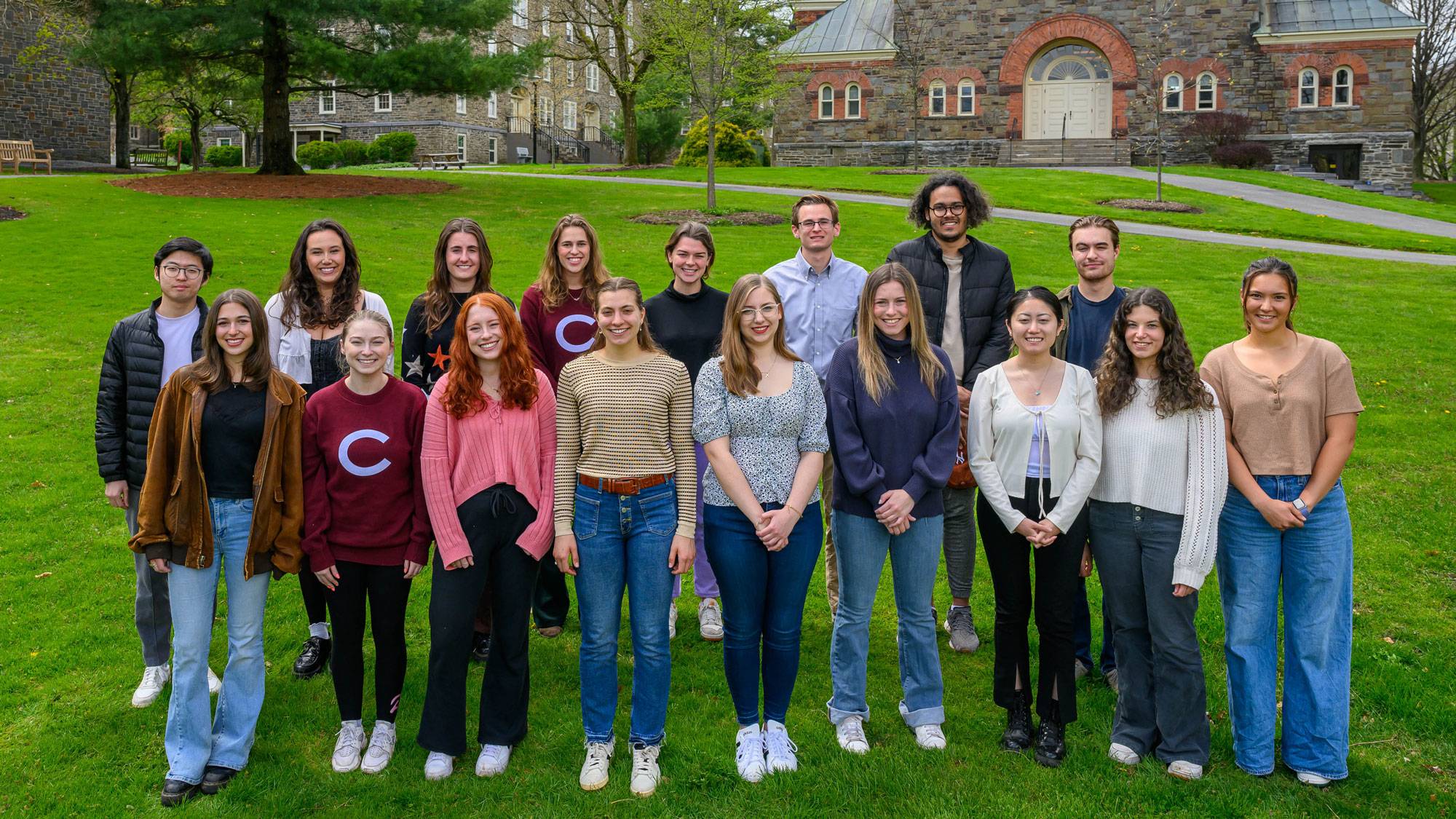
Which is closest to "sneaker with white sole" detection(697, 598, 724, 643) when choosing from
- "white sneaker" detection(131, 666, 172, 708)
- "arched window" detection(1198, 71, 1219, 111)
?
"white sneaker" detection(131, 666, 172, 708)

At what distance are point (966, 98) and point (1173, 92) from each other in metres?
6.81

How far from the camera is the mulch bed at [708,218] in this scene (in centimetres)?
1823

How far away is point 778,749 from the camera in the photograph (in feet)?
13.4

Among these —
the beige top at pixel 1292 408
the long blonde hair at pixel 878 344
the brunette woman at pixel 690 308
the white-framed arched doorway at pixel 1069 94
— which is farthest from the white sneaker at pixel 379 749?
the white-framed arched doorway at pixel 1069 94

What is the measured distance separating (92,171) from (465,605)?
106 feet

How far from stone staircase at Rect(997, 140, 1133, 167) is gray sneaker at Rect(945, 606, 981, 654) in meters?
29.4

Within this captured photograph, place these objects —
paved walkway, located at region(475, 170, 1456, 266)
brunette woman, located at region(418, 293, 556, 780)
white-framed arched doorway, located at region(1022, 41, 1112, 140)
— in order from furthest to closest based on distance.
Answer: white-framed arched doorway, located at region(1022, 41, 1112, 140) < paved walkway, located at region(475, 170, 1456, 266) < brunette woman, located at region(418, 293, 556, 780)

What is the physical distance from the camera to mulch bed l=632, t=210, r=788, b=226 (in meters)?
18.2

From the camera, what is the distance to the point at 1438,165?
146 feet

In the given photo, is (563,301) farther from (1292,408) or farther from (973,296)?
(1292,408)

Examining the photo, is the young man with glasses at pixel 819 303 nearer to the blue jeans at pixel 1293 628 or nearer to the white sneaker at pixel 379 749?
the blue jeans at pixel 1293 628

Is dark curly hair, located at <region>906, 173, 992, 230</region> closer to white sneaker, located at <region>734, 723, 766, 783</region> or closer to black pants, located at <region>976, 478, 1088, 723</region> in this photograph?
black pants, located at <region>976, 478, 1088, 723</region>

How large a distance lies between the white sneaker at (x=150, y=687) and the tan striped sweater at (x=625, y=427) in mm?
2326

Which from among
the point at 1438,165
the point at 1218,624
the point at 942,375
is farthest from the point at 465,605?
the point at 1438,165
